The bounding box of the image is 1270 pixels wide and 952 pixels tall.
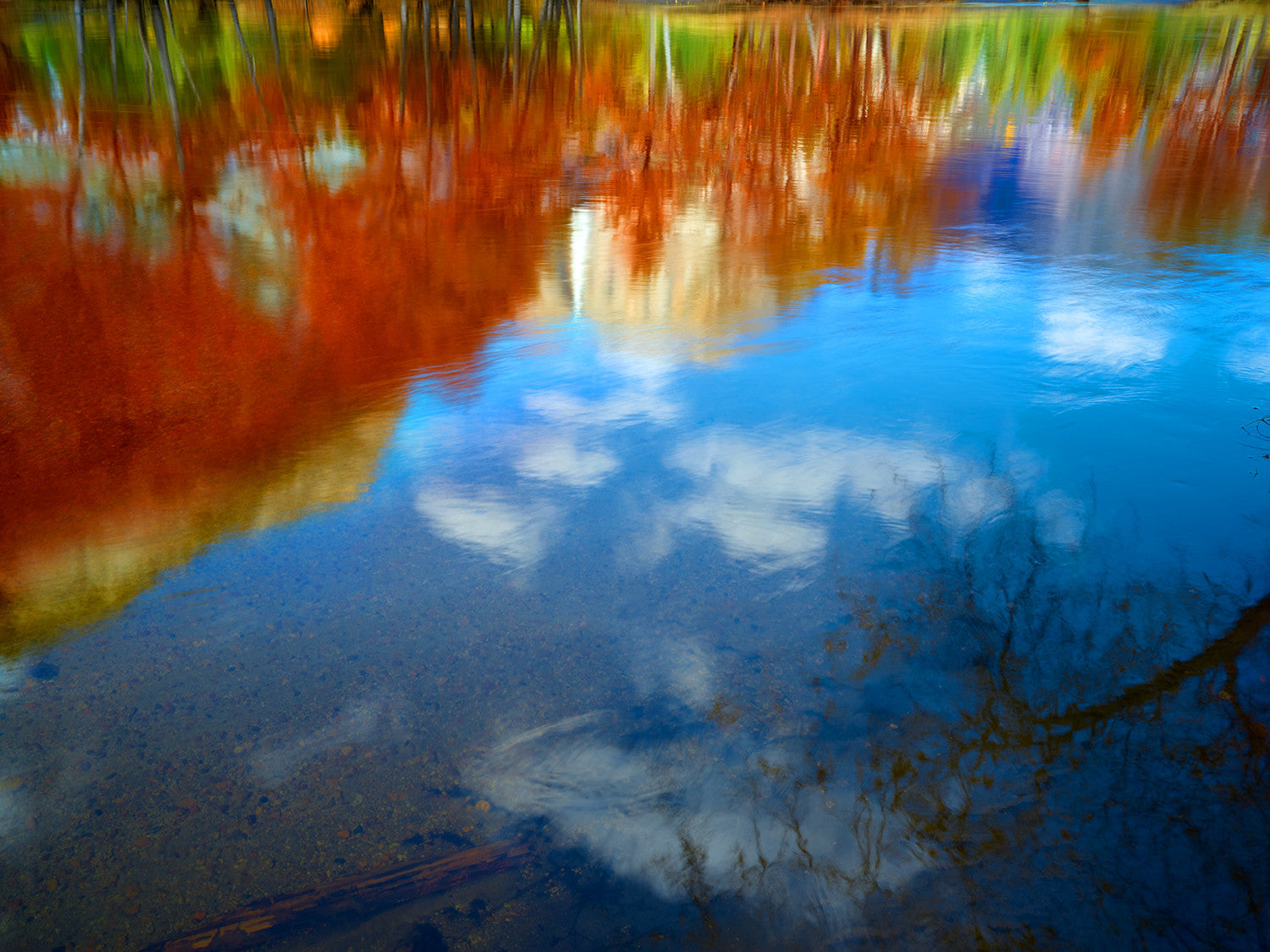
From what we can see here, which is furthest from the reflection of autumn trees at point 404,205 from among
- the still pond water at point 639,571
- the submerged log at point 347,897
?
the submerged log at point 347,897

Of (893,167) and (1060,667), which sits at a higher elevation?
(893,167)

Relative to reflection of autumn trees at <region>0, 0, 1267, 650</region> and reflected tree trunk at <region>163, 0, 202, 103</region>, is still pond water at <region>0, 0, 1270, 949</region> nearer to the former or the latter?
reflection of autumn trees at <region>0, 0, 1267, 650</region>

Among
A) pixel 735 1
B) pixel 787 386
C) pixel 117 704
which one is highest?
pixel 735 1

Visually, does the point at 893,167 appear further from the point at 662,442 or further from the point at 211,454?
the point at 211,454

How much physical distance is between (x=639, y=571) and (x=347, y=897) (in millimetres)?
1269

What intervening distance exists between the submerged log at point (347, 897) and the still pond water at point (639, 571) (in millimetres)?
20

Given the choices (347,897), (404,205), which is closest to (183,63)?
(404,205)

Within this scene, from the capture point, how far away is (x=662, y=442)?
3439 mm

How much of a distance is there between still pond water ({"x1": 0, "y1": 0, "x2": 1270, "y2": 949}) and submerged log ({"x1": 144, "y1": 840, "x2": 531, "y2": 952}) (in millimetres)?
20

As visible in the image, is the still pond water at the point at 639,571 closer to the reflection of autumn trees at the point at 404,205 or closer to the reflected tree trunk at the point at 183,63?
the reflection of autumn trees at the point at 404,205

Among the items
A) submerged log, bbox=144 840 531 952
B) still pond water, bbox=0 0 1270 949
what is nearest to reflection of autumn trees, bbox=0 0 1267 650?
still pond water, bbox=0 0 1270 949

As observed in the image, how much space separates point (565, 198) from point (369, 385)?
373 centimetres

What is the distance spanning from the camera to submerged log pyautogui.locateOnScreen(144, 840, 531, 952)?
66.7 inches

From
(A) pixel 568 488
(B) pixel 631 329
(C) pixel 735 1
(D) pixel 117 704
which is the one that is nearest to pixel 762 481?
(A) pixel 568 488
